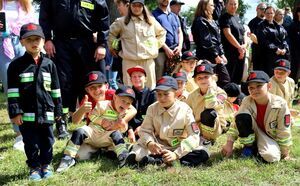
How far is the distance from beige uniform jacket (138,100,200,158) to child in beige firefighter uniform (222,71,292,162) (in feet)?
1.64

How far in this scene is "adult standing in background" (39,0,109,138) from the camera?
208 inches

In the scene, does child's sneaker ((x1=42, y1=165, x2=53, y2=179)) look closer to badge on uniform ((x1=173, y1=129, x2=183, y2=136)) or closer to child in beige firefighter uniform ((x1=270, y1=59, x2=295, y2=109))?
badge on uniform ((x1=173, y1=129, x2=183, y2=136))

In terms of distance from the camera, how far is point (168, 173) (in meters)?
4.09

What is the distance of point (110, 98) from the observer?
204 inches

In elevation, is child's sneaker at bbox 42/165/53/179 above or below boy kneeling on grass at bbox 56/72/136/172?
below

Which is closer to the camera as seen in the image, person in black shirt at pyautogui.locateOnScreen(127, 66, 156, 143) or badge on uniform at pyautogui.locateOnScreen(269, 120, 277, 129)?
badge on uniform at pyautogui.locateOnScreen(269, 120, 277, 129)

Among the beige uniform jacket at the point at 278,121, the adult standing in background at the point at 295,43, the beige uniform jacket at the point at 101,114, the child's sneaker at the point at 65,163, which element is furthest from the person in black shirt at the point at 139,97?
the adult standing in background at the point at 295,43

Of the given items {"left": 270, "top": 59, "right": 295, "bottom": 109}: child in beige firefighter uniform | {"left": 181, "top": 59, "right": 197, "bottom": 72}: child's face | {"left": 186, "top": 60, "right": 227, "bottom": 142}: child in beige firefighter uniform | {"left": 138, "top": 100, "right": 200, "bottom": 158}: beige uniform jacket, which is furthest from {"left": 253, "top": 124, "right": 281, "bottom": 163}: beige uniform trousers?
{"left": 181, "top": 59, "right": 197, "bottom": 72}: child's face

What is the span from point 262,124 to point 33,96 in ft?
7.90

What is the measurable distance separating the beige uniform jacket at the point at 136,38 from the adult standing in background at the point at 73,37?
0.52 metres

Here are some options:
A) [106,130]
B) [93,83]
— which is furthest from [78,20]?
[106,130]

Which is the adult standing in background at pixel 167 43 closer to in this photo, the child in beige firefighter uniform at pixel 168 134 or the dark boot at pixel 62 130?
the dark boot at pixel 62 130

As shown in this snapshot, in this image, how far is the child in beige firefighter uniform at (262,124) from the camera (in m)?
4.45

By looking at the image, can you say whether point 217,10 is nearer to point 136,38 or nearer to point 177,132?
point 136,38
